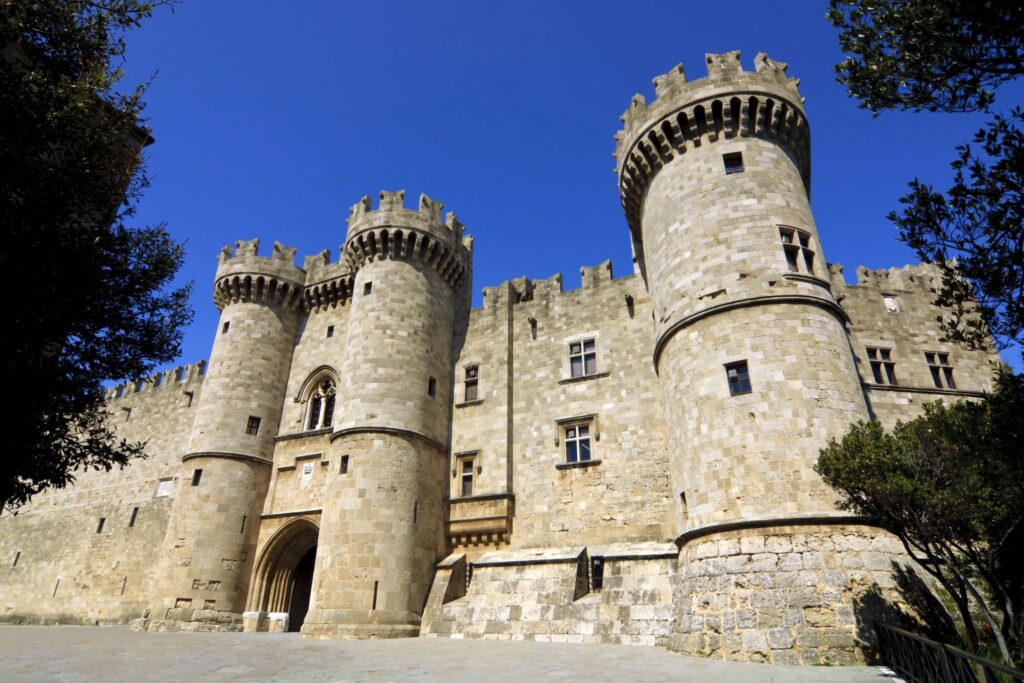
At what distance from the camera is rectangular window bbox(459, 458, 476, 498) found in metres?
18.1

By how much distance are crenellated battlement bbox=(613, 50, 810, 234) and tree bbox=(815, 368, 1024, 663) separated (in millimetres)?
8929

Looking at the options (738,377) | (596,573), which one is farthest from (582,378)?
(738,377)

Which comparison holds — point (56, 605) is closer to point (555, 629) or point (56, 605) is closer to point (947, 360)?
point (555, 629)

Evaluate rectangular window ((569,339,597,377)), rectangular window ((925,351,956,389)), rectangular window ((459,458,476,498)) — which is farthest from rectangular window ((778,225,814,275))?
rectangular window ((459,458,476,498))

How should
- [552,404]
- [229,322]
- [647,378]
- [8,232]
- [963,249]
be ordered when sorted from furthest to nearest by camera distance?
[229,322], [552,404], [647,378], [8,232], [963,249]

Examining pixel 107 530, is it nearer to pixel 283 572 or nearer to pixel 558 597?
pixel 283 572

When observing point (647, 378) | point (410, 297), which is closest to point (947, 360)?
point (647, 378)

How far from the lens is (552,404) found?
18.2 m

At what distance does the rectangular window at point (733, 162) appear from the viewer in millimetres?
15000

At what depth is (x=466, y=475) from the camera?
18.4 m

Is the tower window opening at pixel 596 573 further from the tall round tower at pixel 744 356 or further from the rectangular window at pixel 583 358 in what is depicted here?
the rectangular window at pixel 583 358

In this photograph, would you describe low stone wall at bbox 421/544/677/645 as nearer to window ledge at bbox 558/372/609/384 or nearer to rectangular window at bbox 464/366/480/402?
window ledge at bbox 558/372/609/384

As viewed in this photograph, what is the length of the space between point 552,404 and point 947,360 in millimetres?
11284

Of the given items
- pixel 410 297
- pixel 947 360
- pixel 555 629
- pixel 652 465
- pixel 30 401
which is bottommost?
pixel 555 629
